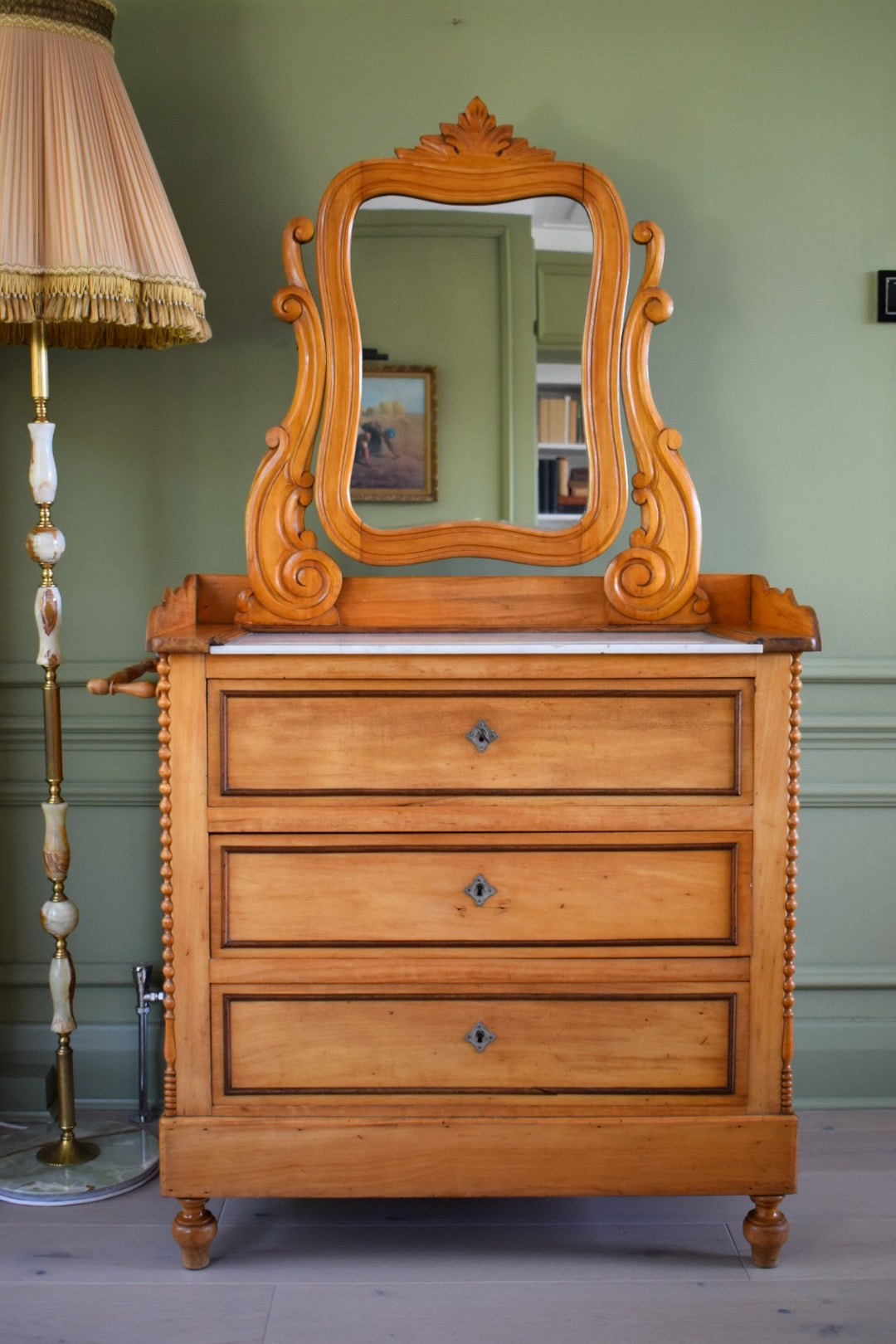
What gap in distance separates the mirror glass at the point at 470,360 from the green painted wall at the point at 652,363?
12.6 inches

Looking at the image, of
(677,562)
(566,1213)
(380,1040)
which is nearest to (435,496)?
(677,562)

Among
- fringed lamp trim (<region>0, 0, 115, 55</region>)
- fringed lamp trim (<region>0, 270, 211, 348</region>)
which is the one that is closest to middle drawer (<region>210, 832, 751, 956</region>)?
fringed lamp trim (<region>0, 270, 211, 348</region>)

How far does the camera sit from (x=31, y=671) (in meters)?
2.51

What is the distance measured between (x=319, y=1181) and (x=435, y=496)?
4.14 ft

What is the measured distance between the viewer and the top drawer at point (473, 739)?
1.83 m

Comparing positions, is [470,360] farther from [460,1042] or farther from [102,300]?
[460,1042]

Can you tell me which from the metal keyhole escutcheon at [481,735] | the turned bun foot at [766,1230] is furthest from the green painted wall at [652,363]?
the metal keyhole escutcheon at [481,735]

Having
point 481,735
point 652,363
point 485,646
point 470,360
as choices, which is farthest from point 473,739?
point 652,363

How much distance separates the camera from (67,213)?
74.8 inches

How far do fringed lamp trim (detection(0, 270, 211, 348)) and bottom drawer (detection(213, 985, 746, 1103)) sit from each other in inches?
46.0

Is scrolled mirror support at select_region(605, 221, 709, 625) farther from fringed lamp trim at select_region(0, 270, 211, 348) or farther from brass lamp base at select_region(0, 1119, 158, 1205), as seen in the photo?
brass lamp base at select_region(0, 1119, 158, 1205)

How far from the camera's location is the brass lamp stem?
214 centimetres

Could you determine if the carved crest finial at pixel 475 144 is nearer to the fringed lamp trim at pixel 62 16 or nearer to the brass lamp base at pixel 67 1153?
the fringed lamp trim at pixel 62 16

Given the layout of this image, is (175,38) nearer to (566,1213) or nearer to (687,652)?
(687,652)
